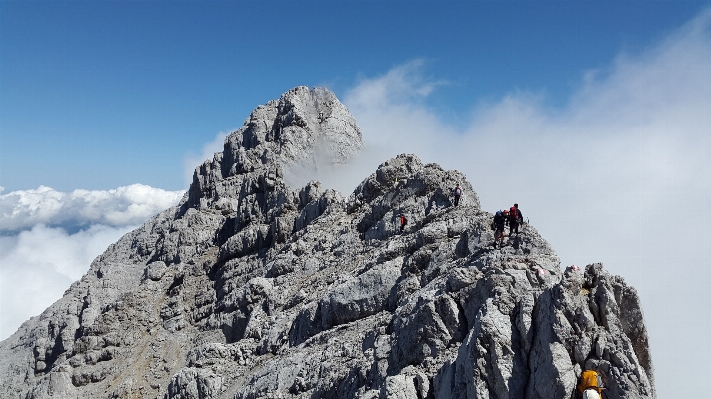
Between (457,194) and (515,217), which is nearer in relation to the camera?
(515,217)

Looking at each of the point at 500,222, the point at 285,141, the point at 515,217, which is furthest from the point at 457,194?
the point at 285,141

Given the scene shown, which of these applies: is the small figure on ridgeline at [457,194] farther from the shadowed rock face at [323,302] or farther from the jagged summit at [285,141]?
the jagged summit at [285,141]

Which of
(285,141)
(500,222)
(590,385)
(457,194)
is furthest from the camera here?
(285,141)

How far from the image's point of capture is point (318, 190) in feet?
250

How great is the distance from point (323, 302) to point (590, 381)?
92.8 feet

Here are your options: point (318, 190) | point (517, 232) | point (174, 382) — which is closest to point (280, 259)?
point (318, 190)

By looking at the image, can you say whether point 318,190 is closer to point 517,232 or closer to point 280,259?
point 280,259

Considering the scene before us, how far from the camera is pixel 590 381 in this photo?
19969 mm

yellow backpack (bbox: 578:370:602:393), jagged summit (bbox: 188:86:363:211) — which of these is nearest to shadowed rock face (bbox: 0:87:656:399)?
jagged summit (bbox: 188:86:363:211)

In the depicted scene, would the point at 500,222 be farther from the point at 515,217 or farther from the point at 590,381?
the point at 590,381

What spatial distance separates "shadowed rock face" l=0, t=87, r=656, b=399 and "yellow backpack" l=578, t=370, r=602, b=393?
1.62 feet

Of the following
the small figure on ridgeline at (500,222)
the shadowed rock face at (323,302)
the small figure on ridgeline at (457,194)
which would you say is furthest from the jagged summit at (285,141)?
the small figure on ridgeline at (500,222)

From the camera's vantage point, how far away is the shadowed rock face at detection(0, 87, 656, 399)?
74.3 feet

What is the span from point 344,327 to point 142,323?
43169mm
